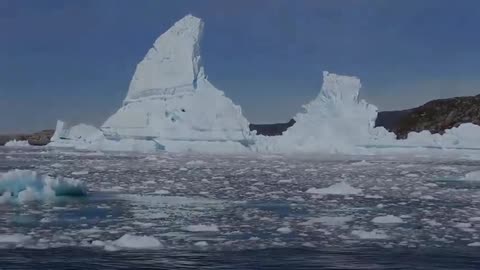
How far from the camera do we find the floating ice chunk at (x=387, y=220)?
1085cm

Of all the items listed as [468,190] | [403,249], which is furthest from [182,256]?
[468,190]

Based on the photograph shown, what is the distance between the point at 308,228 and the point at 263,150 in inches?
1745

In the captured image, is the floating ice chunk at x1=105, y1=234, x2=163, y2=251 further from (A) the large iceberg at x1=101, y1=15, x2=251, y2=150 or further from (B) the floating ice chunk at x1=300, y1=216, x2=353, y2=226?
(A) the large iceberg at x1=101, y1=15, x2=251, y2=150

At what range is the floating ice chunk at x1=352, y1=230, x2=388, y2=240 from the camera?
9.26 meters

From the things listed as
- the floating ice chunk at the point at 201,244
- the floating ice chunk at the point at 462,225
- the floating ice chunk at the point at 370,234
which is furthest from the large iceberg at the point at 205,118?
the floating ice chunk at the point at 201,244

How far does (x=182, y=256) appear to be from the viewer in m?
7.71

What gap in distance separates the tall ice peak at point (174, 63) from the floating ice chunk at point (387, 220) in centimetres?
3967

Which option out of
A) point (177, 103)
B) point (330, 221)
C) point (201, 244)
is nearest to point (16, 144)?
point (177, 103)

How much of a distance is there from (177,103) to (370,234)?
1602 inches

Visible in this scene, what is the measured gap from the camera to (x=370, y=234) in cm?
940

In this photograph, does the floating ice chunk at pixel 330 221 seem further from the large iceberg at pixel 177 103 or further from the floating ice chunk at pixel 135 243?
the large iceberg at pixel 177 103

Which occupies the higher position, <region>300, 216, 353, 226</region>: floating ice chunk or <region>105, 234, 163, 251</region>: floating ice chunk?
<region>300, 216, 353, 226</region>: floating ice chunk

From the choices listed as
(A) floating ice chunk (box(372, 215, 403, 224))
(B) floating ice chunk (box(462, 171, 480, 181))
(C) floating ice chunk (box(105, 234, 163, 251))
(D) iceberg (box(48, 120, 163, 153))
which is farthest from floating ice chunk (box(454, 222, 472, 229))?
(D) iceberg (box(48, 120, 163, 153))

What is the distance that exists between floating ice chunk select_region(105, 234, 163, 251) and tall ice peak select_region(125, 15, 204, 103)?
137ft
